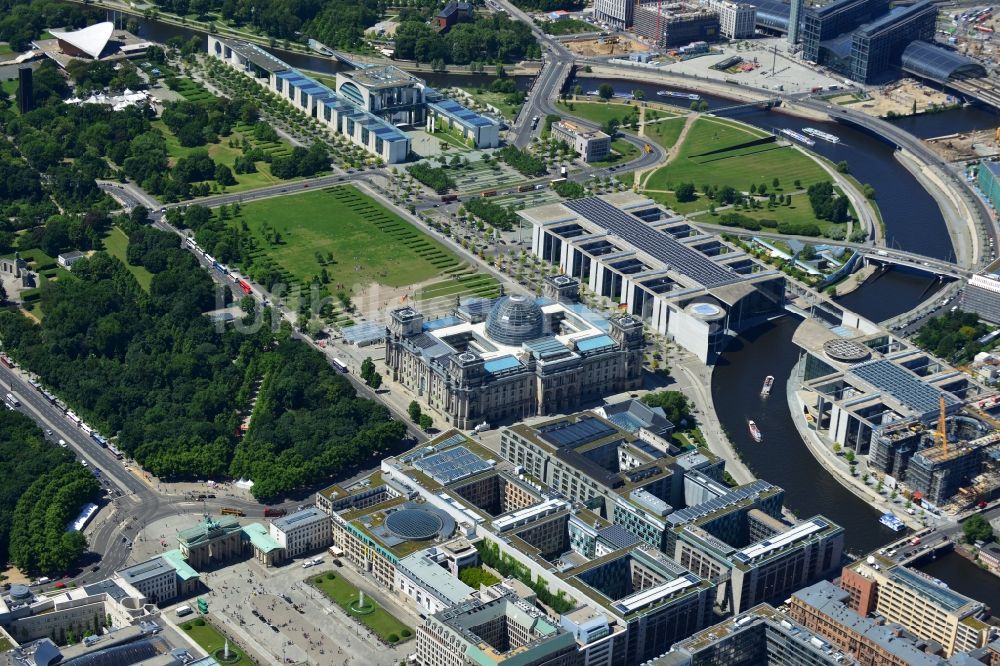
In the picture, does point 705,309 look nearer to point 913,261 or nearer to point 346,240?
point 913,261

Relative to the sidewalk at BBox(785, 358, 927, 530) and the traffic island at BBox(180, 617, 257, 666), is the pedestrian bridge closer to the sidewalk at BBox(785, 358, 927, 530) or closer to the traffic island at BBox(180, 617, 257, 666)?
the sidewalk at BBox(785, 358, 927, 530)

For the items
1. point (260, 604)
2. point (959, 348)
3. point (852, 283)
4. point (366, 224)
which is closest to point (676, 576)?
point (260, 604)

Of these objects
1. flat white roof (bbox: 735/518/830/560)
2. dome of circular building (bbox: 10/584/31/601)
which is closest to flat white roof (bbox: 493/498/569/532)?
flat white roof (bbox: 735/518/830/560)

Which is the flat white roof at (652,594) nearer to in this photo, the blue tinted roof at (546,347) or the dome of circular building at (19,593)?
the blue tinted roof at (546,347)

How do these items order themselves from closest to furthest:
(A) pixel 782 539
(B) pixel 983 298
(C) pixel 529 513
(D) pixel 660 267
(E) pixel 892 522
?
1. (A) pixel 782 539
2. (C) pixel 529 513
3. (E) pixel 892 522
4. (B) pixel 983 298
5. (D) pixel 660 267

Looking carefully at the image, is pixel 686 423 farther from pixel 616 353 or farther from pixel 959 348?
pixel 959 348

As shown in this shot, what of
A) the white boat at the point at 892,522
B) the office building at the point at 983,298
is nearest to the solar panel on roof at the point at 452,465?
the white boat at the point at 892,522

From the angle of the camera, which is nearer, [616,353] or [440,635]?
[440,635]

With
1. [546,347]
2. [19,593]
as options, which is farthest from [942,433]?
[19,593]
